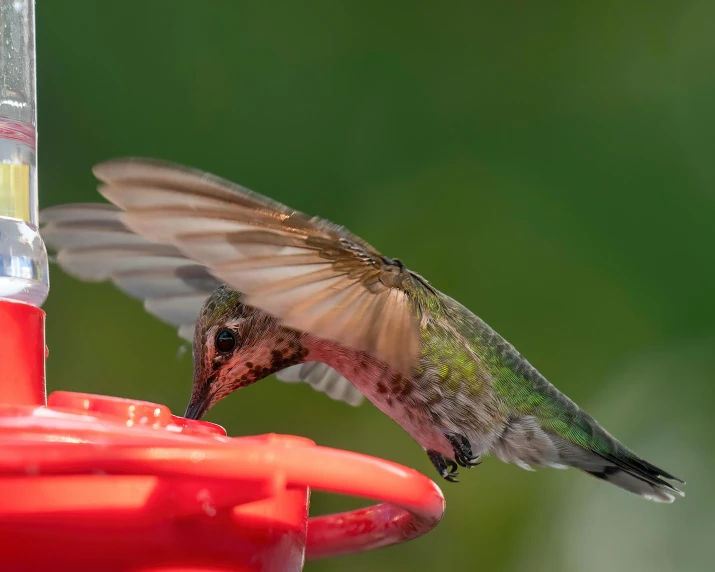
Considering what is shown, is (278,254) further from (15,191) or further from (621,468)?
(621,468)

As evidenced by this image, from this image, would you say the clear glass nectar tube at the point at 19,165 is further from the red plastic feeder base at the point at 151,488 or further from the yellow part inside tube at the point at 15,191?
the red plastic feeder base at the point at 151,488

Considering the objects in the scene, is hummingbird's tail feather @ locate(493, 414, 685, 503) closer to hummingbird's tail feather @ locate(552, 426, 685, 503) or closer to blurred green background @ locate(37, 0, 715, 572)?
hummingbird's tail feather @ locate(552, 426, 685, 503)

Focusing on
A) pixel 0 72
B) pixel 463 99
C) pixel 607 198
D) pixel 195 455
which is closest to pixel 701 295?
pixel 607 198

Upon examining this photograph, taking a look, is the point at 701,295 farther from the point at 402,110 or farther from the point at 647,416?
the point at 402,110

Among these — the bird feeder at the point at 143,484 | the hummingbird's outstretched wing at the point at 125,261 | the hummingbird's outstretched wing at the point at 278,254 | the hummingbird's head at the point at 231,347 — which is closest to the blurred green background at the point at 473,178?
the hummingbird's outstretched wing at the point at 125,261

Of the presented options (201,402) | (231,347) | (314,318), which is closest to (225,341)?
(231,347)

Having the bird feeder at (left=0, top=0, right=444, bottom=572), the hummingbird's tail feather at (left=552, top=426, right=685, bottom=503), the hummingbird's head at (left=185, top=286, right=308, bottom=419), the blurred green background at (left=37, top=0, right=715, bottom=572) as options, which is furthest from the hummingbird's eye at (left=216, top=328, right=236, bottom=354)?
the blurred green background at (left=37, top=0, right=715, bottom=572)
